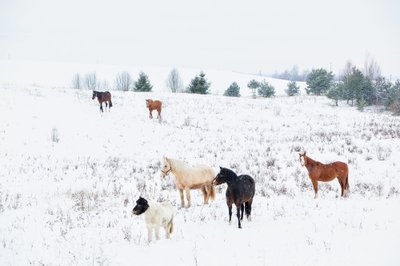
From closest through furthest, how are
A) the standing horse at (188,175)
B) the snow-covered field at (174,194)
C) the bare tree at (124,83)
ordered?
the snow-covered field at (174,194) → the standing horse at (188,175) → the bare tree at (124,83)

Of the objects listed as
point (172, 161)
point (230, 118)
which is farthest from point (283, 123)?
point (172, 161)

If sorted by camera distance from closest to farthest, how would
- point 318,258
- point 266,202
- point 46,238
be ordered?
point 318,258 → point 46,238 → point 266,202

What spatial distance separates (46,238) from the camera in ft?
23.8

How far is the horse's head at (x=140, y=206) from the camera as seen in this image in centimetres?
653

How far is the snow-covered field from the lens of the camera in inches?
257

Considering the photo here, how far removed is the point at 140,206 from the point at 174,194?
4.62 meters

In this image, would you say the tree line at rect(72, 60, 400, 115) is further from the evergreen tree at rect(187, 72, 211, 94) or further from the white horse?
the white horse

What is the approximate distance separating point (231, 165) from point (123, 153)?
6.28 m

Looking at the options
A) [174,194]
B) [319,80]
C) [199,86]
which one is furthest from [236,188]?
[319,80]

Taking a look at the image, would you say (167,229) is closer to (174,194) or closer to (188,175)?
(188,175)

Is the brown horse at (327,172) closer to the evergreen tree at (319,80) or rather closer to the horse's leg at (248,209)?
the horse's leg at (248,209)

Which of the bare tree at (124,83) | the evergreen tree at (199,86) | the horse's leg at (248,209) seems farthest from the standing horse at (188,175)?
the bare tree at (124,83)

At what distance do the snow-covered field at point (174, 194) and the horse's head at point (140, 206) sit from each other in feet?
2.55

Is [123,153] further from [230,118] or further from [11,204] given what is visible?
[230,118]
